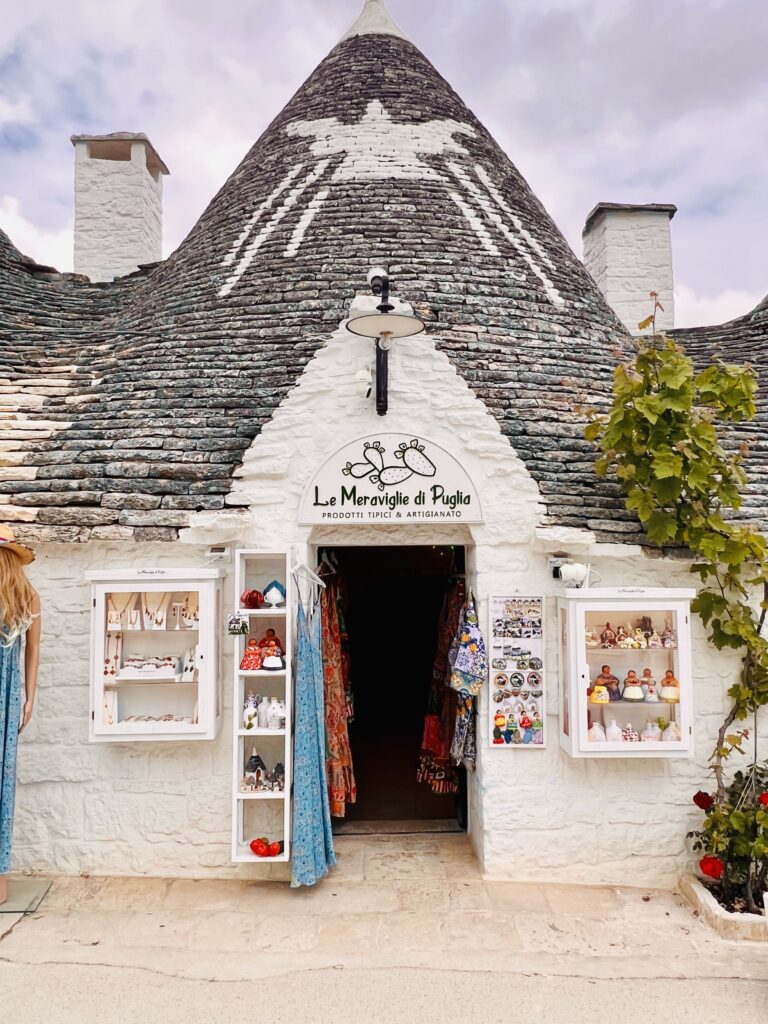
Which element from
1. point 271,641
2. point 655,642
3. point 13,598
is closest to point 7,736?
point 13,598

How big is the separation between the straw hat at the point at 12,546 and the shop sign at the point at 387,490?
1.83m

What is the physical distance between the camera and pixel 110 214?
397 inches

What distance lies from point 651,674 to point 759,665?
0.72 meters

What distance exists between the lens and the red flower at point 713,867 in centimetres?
455

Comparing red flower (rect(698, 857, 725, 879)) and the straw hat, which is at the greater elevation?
the straw hat

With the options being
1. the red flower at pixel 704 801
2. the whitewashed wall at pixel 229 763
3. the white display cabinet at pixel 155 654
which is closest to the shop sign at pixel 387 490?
the whitewashed wall at pixel 229 763

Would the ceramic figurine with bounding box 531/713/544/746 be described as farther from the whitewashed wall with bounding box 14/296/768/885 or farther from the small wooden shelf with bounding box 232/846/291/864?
the small wooden shelf with bounding box 232/846/291/864

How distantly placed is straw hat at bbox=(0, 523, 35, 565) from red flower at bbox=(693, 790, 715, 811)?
4.76 m

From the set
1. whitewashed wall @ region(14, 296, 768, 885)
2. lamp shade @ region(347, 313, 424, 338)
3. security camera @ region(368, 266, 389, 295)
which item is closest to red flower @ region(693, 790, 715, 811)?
whitewashed wall @ region(14, 296, 768, 885)

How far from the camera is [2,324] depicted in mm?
7230

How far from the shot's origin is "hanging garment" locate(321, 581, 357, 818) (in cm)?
560

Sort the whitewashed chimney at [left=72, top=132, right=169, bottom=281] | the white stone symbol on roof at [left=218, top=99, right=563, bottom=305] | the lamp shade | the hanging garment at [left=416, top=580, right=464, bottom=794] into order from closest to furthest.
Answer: the lamp shade, the hanging garment at [left=416, top=580, right=464, bottom=794], the white stone symbol on roof at [left=218, top=99, right=563, bottom=305], the whitewashed chimney at [left=72, top=132, right=169, bottom=281]

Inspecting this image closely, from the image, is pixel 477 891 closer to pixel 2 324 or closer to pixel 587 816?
pixel 587 816

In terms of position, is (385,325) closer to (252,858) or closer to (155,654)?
(155,654)
